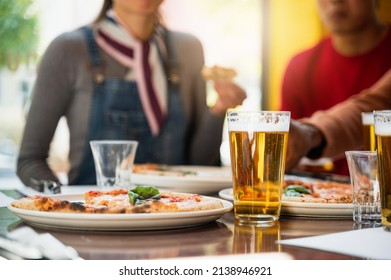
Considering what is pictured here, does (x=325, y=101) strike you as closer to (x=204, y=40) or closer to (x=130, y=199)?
(x=204, y=40)

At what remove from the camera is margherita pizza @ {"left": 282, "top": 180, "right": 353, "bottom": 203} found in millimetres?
1154

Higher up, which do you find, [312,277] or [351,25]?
[351,25]

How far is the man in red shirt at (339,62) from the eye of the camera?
2.67 metres

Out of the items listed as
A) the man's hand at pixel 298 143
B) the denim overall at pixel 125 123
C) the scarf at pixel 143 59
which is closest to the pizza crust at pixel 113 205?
the man's hand at pixel 298 143

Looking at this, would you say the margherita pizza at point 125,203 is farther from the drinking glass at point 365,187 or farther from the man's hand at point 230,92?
the man's hand at point 230,92

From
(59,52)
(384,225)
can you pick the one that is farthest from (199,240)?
(59,52)

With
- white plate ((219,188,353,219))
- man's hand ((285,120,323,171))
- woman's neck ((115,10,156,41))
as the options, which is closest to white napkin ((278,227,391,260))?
white plate ((219,188,353,219))

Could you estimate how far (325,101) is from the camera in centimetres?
288

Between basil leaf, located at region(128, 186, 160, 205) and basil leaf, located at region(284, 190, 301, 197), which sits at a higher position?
basil leaf, located at region(128, 186, 160, 205)

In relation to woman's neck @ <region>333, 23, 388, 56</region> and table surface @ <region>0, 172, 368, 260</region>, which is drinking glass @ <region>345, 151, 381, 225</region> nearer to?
table surface @ <region>0, 172, 368, 260</region>

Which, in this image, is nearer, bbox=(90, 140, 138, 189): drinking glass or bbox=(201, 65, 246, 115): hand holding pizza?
bbox=(90, 140, 138, 189): drinking glass

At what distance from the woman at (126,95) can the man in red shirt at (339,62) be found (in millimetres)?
445

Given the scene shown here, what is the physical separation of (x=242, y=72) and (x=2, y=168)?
1316mm

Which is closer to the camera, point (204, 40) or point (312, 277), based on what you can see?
point (312, 277)
